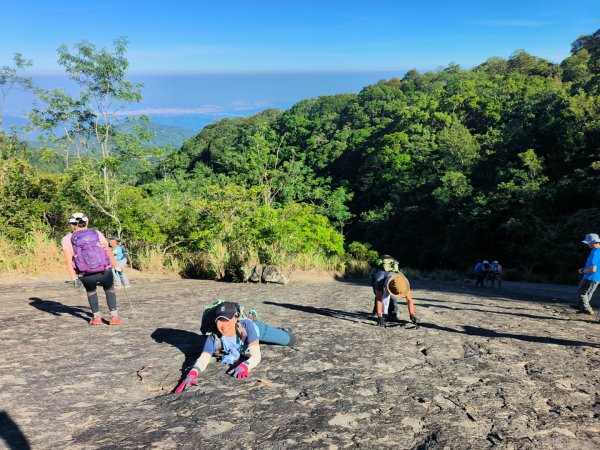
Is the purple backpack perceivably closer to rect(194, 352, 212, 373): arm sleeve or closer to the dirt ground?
the dirt ground

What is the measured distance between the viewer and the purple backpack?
16.5 feet

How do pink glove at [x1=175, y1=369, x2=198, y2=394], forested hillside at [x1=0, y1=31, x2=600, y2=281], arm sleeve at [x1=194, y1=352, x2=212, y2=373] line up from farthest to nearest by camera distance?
forested hillside at [x1=0, y1=31, x2=600, y2=281], arm sleeve at [x1=194, y1=352, x2=212, y2=373], pink glove at [x1=175, y1=369, x2=198, y2=394]

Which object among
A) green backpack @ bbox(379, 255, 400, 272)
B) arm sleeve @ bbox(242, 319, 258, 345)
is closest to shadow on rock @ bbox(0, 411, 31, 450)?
arm sleeve @ bbox(242, 319, 258, 345)

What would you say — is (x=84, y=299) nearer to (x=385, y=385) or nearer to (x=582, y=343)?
(x=385, y=385)

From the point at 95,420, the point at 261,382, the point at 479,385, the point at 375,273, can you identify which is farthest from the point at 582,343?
the point at 95,420

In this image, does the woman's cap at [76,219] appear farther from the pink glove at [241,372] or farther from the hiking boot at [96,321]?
the pink glove at [241,372]

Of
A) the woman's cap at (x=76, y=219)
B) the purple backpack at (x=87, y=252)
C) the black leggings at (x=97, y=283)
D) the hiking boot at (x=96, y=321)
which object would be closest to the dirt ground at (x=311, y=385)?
the hiking boot at (x=96, y=321)

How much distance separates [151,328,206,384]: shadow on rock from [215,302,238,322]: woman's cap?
25.7 inches

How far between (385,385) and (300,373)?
32.0 inches

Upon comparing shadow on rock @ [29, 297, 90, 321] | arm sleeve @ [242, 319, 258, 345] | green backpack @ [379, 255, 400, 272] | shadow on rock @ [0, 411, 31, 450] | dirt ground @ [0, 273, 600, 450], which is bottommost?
dirt ground @ [0, 273, 600, 450]

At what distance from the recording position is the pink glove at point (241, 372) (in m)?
3.89

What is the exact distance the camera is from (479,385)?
381 centimetres

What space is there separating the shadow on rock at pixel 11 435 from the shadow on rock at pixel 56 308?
2.82 metres

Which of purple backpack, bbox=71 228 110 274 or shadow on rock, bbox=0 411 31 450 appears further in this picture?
purple backpack, bbox=71 228 110 274
